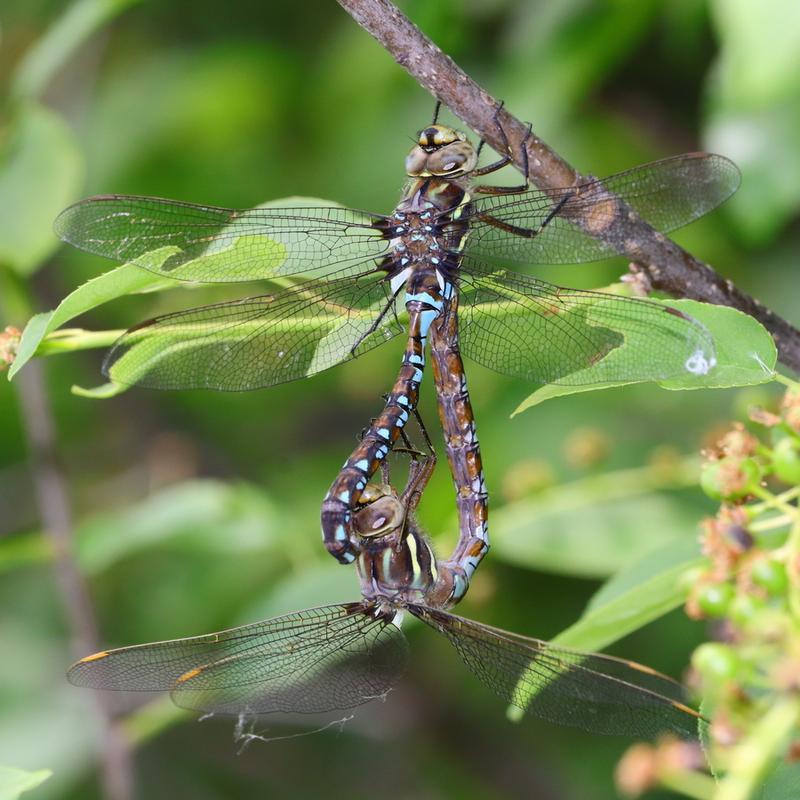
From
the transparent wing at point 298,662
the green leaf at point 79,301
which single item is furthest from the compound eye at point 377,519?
the green leaf at point 79,301

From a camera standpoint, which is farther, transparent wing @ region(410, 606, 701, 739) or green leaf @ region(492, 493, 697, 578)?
green leaf @ region(492, 493, 697, 578)

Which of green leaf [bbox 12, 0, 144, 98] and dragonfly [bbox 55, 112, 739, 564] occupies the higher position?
green leaf [bbox 12, 0, 144, 98]

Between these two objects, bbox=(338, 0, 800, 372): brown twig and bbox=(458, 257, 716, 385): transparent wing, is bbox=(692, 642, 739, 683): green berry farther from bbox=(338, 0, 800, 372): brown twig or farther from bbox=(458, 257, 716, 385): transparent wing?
bbox=(338, 0, 800, 372): brown twig

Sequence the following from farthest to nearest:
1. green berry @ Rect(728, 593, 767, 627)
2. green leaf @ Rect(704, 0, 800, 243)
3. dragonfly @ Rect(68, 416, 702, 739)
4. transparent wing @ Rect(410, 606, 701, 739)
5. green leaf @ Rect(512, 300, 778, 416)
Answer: green leaf @ Rect(704, 0, 800, 243)
dragonfly @ Rect(68, 416, 702, 739)
transparent wing @ Rect(410, 606, 701, 739)
green leaf @ Rect(512, 300, 778, 416)
green berry @ Rect(728, 593, 767, 627)

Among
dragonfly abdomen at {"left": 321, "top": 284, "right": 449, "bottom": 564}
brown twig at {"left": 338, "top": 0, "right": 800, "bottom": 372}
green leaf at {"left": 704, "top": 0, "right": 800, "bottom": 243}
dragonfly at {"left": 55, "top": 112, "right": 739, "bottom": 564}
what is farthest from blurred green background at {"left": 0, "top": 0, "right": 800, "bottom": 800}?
brown twig at {"left": 338, "top": 0, "right": 800, "bottom": 372}

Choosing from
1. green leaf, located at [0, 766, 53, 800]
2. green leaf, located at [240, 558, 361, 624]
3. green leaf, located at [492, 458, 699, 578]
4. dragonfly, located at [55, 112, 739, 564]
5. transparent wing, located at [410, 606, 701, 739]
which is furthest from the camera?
green leaf, located at [492, 458, 699, 578]

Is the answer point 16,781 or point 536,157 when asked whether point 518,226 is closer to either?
point 536,157

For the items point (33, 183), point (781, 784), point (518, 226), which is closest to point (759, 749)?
point (781, 784)

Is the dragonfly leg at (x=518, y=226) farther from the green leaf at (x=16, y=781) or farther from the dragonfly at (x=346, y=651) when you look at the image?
the green leaf at (x=16, y=781)
